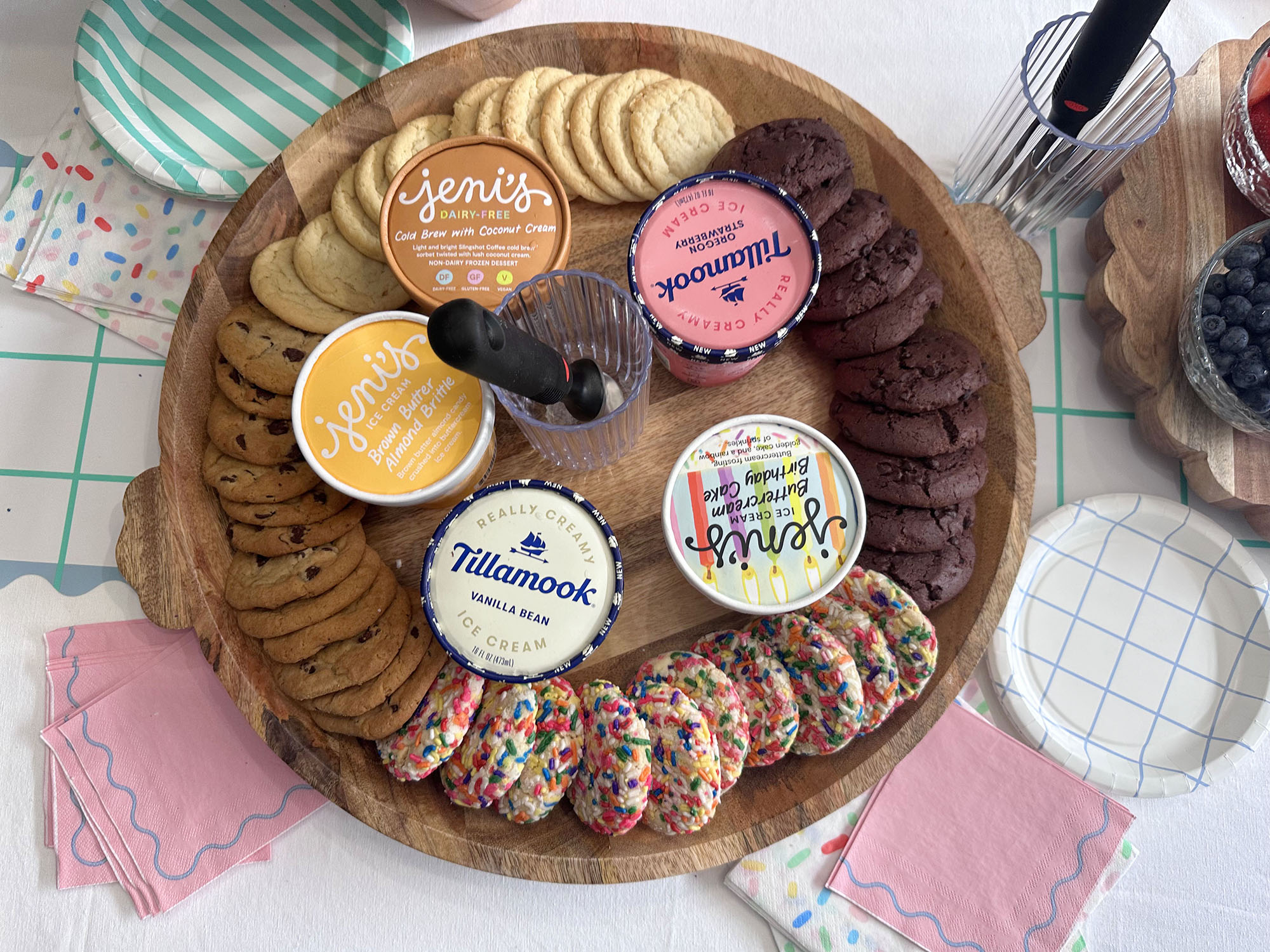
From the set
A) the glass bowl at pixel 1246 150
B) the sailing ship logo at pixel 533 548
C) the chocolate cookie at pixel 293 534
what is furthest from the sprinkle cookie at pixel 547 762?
the glass bowl at pixel 1246 150

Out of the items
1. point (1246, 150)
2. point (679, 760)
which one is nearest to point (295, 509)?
point (679, 760)

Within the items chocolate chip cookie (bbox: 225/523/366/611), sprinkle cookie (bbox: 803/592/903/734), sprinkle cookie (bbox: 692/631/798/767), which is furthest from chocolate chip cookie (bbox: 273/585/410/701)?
sprinkle cookie (bbox: 803/592/903/734)

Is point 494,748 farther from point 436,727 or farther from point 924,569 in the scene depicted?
point 924,569

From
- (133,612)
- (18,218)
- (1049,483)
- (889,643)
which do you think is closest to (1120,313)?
(1049,483)

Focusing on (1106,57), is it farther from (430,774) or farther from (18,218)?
(18,218)

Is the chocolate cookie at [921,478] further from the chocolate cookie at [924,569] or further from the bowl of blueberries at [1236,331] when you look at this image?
the bowl of blueberries at [1236,331]

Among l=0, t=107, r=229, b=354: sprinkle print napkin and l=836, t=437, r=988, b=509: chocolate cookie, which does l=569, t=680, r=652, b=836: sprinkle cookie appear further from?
l=0, t=107, r=229, b=354: sprinkle print napkin
